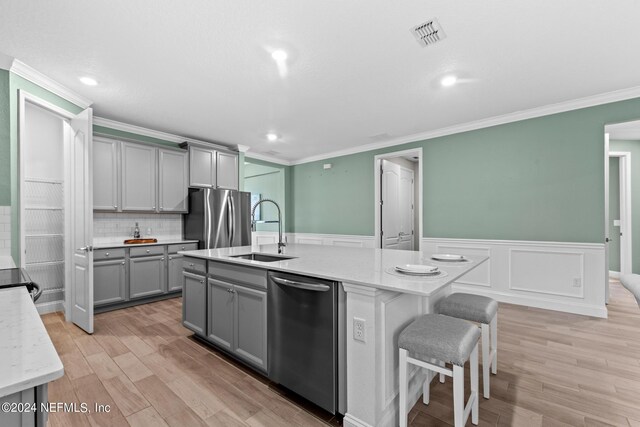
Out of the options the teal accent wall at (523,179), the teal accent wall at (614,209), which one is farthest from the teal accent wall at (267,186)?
the teal accent wall at (614,209)

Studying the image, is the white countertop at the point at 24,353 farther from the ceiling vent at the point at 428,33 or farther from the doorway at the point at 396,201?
the doorway at the point at 396,201

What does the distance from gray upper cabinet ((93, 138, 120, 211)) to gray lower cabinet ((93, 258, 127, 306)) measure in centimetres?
77

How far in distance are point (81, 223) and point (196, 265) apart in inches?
59.9

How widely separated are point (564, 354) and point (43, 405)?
3490 mm

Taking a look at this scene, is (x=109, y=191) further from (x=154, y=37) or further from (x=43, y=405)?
(x=43, y=405)

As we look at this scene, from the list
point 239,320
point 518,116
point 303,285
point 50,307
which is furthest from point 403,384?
point 50,307

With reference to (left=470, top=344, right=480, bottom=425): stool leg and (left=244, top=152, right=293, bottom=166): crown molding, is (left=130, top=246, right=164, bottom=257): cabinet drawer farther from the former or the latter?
(left=470, top=344, right=480, bottom=425): stool leg

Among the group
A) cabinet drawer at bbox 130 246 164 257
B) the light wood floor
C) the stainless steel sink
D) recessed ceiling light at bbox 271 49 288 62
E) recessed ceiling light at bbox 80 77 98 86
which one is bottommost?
the light wood floor

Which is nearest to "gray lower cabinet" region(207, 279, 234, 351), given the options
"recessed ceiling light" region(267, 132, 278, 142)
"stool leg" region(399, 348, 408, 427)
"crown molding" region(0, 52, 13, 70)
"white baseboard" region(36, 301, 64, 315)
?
"stool leg" region(399, 348, 408, 427)

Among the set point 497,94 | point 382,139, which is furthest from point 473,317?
point 382,139

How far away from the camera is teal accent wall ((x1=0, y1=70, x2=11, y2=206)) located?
2.54 metres

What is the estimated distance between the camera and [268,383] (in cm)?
213

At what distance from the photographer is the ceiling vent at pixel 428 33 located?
212 centimetres

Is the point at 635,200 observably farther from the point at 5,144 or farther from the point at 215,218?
the point at 5,144
